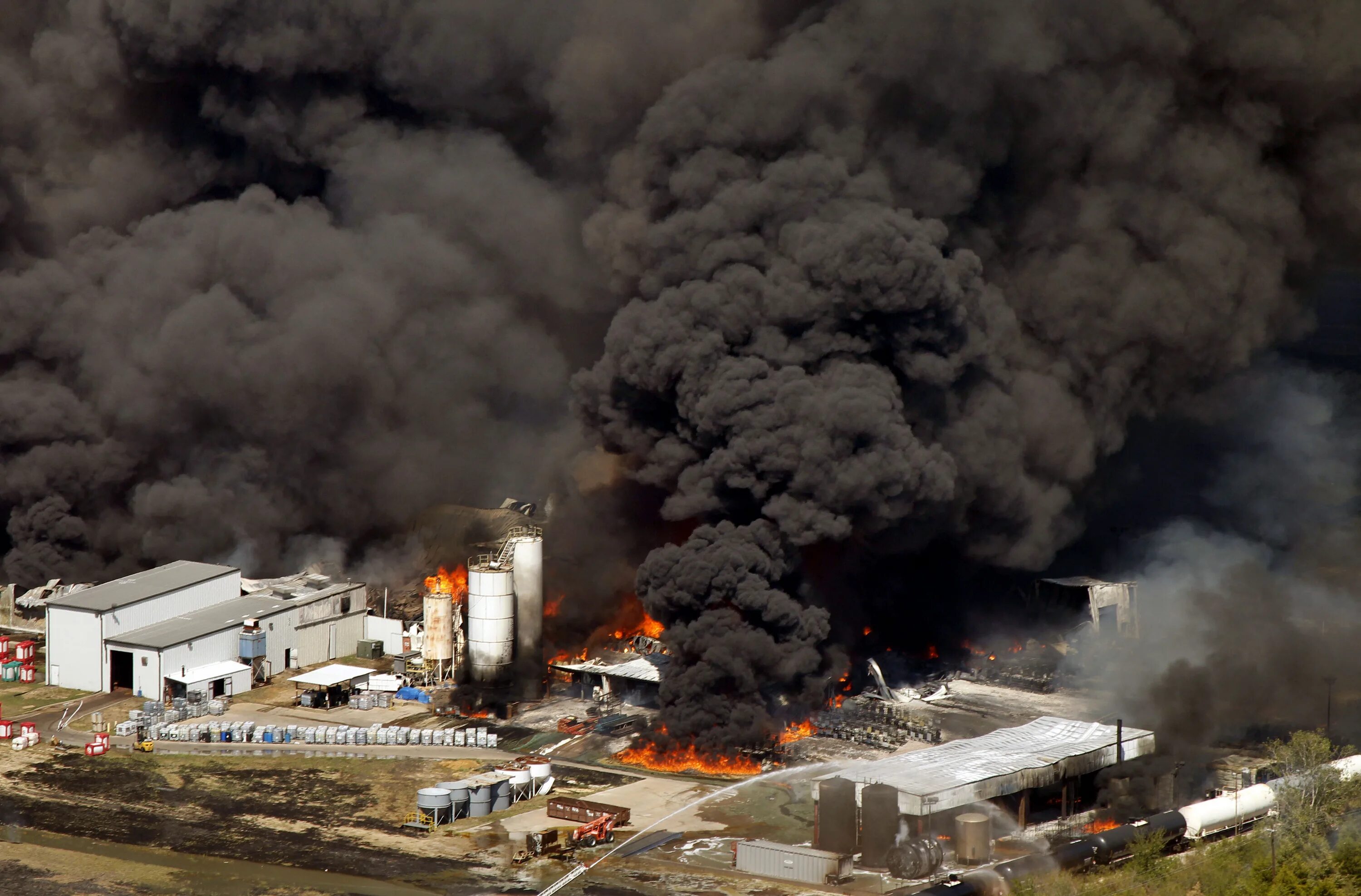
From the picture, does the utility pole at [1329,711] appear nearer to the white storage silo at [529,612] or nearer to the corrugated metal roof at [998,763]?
the corrugated metal roof at [998,763]

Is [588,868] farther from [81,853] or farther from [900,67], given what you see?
[900,67]

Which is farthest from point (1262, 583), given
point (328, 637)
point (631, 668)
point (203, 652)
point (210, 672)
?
point (203, 652)

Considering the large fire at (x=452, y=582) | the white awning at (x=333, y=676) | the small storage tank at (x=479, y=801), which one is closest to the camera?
the small storage tank at (x=479, y=801)

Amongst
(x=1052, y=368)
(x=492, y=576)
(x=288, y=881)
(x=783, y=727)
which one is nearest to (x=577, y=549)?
(x=492, y=576)

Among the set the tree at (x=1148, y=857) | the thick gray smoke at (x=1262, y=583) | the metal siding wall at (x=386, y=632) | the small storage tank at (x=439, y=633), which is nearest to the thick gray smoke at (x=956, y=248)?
the thick gray smoke at (x=1262, y=583)

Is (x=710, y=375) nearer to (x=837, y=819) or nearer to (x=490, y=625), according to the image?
(x=490, y=625)

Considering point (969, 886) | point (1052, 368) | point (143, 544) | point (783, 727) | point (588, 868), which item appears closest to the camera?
point (969, 886)
